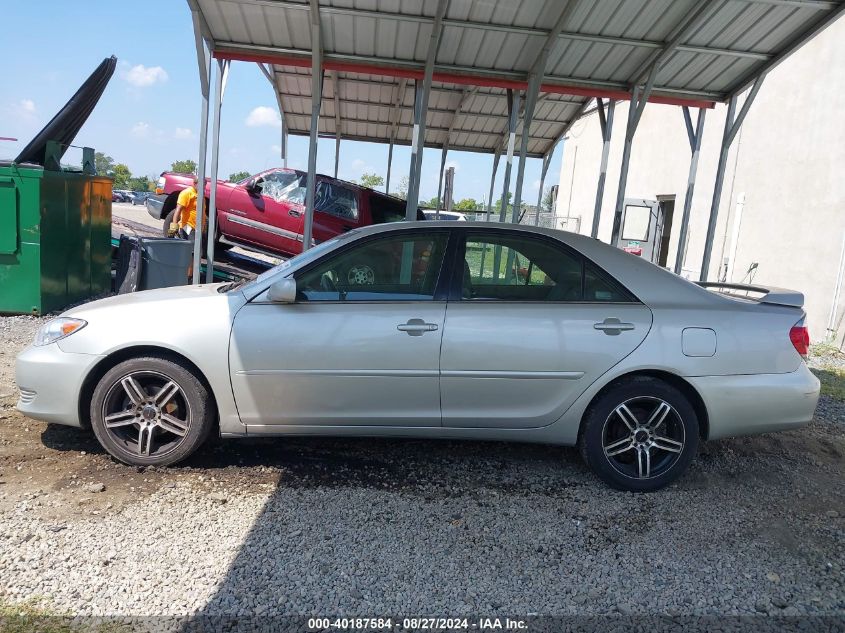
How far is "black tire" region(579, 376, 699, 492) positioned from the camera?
392 centimetres

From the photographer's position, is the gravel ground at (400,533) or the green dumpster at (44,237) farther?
the green dumpster at (44,237)

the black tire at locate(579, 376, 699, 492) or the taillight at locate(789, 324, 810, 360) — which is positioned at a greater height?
the taillight at locate(789, 324, 810, 360)

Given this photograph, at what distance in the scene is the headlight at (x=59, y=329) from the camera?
12.8ft

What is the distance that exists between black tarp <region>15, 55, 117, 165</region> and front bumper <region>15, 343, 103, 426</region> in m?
5.89

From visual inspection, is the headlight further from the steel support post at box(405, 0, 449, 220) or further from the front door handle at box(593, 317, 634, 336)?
the steel support post at box(405, 0, 449, 220)

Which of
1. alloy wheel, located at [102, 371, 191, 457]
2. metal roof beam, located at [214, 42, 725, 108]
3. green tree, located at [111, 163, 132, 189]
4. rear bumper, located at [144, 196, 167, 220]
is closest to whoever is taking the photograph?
alloy wheel, located at [102, 371, 191, 457]

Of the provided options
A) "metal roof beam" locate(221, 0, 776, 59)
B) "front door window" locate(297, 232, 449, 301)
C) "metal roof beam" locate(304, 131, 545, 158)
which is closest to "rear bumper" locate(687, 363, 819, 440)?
"front door window" locate(297, 232, 449, 301)

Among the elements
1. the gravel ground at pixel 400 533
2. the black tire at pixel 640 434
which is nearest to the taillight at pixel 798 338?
the black tire at pixel 640 434

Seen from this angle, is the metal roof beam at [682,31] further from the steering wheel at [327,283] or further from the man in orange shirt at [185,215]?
the man in orange shirt at [185,215]

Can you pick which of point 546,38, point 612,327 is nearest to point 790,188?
point 546,38

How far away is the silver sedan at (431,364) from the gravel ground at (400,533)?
0.32m

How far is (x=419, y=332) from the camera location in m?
3.85

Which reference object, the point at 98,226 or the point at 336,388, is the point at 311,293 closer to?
the point at 336,388

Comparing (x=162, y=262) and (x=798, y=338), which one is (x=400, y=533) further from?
(x=162, y=262)
